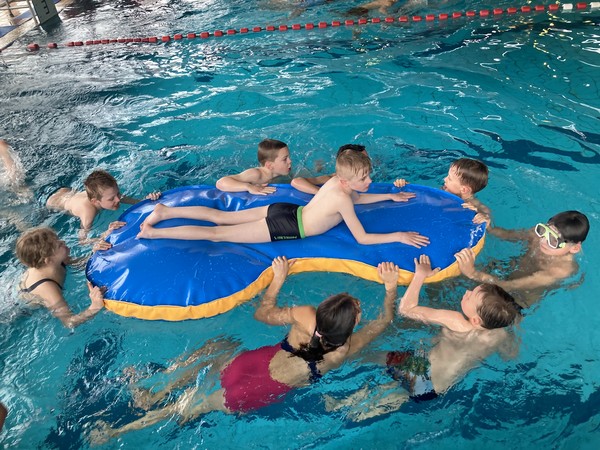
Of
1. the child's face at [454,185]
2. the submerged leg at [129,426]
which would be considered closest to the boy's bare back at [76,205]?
the submerged leg at [129,426]

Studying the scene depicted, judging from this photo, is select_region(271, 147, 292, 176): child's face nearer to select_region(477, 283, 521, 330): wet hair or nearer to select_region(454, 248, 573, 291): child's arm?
select_region(454, 248, 573, 291): child's arm

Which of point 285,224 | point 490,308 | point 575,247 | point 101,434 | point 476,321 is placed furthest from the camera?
point 285,224

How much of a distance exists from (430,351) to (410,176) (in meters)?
2.61

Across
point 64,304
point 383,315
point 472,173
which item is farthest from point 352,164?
point 64,304

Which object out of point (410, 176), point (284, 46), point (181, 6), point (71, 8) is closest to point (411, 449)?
point (410, 176)

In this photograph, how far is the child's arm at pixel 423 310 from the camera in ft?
11.5

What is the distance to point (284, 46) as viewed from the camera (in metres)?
9.52

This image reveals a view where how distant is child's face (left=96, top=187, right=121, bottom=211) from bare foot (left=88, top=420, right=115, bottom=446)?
224 centimetres

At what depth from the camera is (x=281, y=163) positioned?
5.07 meters

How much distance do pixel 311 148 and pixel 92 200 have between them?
8.71 ft

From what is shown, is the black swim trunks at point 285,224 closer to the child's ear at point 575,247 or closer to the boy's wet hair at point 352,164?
the boy's wet hair at point 352,164

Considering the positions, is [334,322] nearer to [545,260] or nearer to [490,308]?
[490,308]

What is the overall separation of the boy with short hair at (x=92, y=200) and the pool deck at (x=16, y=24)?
772 cm

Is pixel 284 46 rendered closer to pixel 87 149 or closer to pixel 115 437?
pixel 87 149
